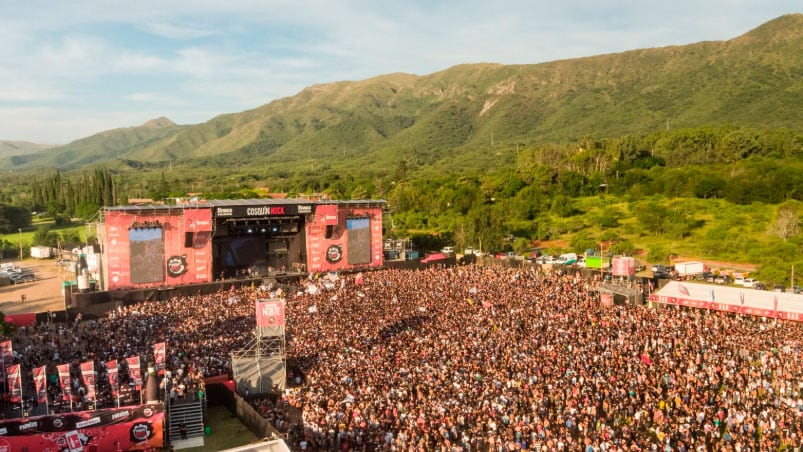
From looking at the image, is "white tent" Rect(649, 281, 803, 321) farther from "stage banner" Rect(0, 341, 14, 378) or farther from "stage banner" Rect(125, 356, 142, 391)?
"stage banner" Rect(0, 341, 14, 378)

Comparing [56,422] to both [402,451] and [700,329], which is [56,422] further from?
[700,329]

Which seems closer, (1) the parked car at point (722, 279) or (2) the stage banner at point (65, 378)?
(2) the stage banner at point (65, 378)

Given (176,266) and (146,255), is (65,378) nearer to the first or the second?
(146,255)

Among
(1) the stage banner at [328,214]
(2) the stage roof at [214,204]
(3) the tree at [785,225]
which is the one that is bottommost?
(3) the tree at [785,225]

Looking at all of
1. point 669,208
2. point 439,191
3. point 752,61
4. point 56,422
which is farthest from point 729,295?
point 752,61

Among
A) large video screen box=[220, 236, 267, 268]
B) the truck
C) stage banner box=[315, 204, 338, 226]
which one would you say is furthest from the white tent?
large video screen box=[220, 236, 267, 268]

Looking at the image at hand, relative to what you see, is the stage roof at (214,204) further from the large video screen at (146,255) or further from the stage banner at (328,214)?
the large video screen at (146,255)

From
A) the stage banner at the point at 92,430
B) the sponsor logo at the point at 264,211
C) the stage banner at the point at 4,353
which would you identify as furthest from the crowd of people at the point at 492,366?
the sponsor logo at the point at 264,211

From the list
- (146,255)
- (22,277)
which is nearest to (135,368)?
(146,255)
